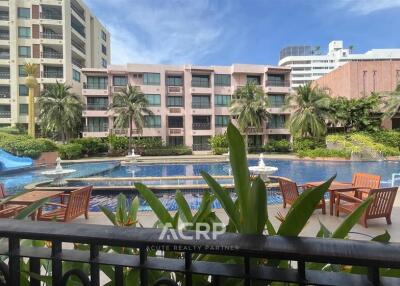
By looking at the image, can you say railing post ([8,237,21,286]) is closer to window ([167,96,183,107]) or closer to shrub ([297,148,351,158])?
shrub ([297,148,351,158])

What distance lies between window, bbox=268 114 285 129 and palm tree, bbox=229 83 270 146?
5.45 meters

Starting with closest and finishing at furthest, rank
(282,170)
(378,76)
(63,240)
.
→ (63,240), (282,170), (378,76)

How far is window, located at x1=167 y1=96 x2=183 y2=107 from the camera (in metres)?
37.7

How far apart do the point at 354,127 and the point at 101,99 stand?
103 ft

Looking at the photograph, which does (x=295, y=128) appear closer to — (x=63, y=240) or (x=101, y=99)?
(x=101, y=99)

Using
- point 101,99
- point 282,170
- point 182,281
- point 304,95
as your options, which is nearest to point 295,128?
point 304,95

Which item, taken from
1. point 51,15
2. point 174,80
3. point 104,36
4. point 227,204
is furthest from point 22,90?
point 227,204

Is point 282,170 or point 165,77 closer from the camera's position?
point 282,170

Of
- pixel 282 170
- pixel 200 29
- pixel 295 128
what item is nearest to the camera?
pixel 200 29

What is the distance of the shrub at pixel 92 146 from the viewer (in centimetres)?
3113

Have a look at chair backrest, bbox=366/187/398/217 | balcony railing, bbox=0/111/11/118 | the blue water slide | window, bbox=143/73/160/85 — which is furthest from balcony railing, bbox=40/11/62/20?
chair backrest, bbox=366/187/398/217

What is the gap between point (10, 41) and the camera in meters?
37.6

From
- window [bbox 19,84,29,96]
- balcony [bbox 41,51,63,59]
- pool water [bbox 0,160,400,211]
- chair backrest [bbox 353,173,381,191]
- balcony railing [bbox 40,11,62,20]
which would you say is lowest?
pool water [bbox 0,160,400,211]

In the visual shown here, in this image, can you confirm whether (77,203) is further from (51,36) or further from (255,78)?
(51,36)
